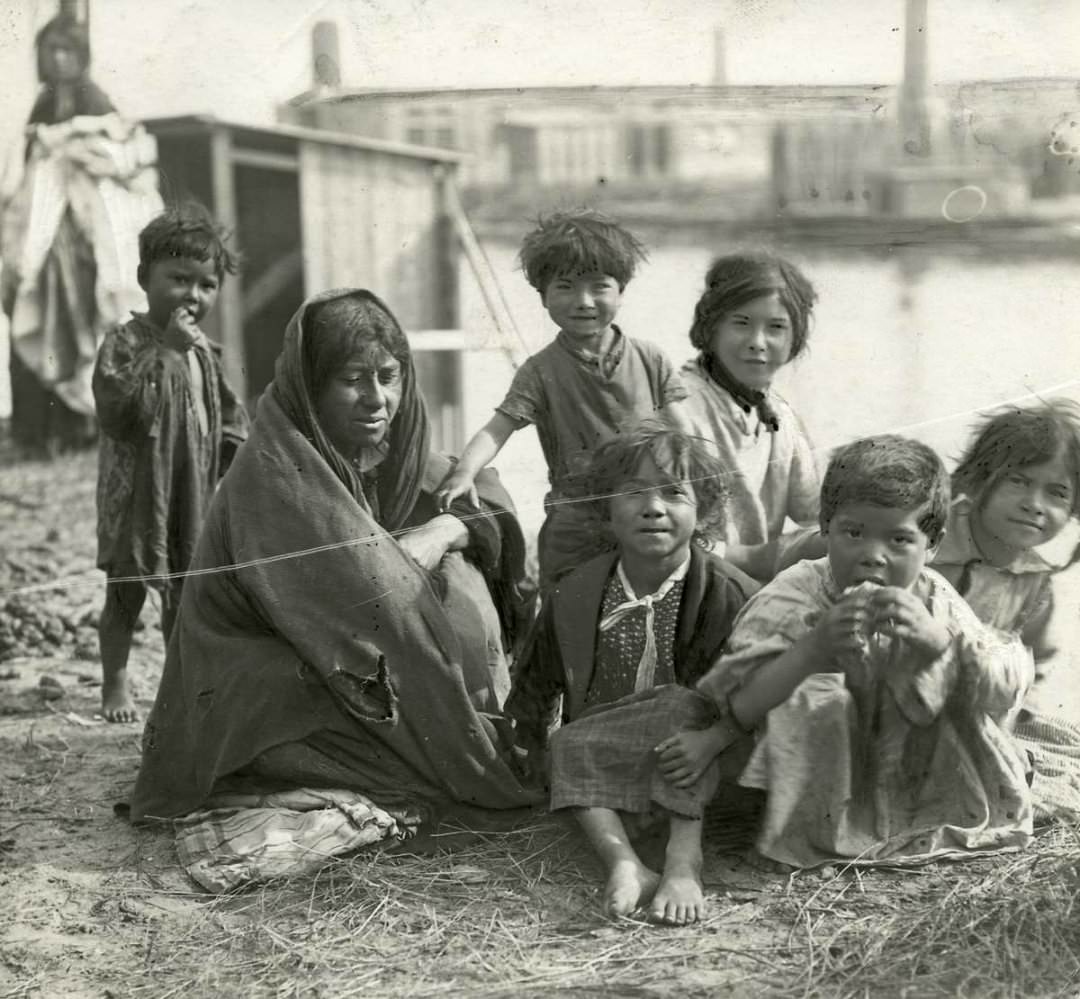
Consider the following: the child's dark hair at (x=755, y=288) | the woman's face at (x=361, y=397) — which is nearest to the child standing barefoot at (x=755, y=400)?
the child's dark hair at (x=755, y=288)

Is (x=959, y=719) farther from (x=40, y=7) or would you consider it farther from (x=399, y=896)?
(x=40, y=7)

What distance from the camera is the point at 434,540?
12.6ft

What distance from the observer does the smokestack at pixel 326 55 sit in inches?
163

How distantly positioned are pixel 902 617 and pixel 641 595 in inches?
27.4

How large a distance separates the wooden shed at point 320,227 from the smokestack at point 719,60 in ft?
2.83

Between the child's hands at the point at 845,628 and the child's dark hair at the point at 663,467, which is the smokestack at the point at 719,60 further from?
the child's hands at the point at 845,628

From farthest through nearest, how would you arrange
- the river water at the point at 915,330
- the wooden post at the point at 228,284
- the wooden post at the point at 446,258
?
the wooden post at the point at 228,284, the wooden post at the point at 446,258, the river water at the point at 915,330

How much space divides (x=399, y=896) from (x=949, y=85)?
2.57 metres

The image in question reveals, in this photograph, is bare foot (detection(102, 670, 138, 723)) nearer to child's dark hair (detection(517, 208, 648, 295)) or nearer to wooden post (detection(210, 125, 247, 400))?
wooden post (detection(210, 125, 247, 400))

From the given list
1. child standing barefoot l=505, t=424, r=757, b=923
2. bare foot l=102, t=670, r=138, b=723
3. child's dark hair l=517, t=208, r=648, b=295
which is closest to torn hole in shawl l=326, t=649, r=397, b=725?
child standing barefoot l=505, t=424, r=757, b=923

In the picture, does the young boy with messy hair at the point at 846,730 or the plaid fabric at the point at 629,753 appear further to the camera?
the plaid fabric at the point at 629,753

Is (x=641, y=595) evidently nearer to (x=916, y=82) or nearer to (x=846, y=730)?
(x=846, y=730)

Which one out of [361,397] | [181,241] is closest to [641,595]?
[361,397]

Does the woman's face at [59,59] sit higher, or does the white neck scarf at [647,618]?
the woman's face at [59,59]
